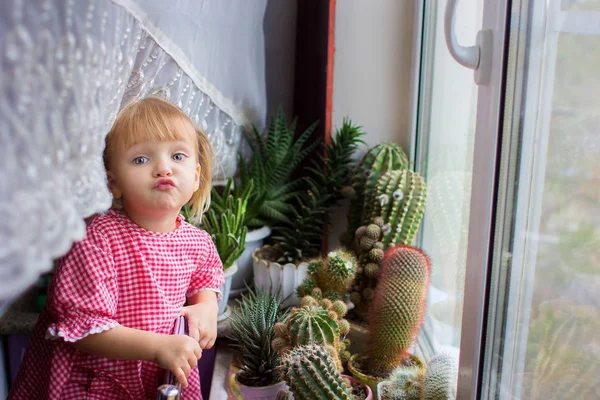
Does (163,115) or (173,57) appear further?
(173,57)

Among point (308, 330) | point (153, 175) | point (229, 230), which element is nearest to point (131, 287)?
point (153, 175)

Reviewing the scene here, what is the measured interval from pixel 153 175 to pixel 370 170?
2.15 ft

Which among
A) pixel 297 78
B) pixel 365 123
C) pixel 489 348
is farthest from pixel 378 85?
pixel 489 348

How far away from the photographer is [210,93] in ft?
4.18

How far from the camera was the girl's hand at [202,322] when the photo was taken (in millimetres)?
843

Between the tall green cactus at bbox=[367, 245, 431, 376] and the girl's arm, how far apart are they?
1.25ft

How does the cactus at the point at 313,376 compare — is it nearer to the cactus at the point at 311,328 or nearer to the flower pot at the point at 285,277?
the cactus at the point at 311,328

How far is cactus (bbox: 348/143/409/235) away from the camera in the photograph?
4.32 ft

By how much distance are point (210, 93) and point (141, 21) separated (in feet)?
1.03

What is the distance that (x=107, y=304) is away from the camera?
29.6 inches

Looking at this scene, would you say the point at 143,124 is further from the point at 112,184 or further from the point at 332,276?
the point at 332,276

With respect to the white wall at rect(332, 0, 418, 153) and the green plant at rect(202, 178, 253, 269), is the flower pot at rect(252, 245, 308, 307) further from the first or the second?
the white wall at rect(332, 0, 418, 153)

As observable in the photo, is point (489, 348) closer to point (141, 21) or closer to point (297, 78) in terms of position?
point (141, 21)

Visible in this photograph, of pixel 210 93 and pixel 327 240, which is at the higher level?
pixel 210 93
